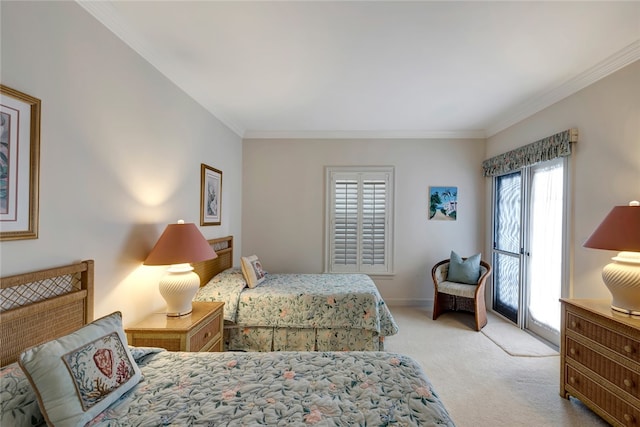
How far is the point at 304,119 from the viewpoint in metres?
3.79

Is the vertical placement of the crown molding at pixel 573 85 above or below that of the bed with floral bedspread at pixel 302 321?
above

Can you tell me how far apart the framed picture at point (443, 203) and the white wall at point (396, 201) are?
77 mm

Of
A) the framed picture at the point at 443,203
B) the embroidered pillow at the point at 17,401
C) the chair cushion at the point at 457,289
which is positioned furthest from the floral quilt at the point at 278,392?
the framed picture at the point at 443,203

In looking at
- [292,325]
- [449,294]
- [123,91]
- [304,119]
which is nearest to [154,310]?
[292,325]

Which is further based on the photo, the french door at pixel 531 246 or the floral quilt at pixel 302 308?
the french door at pixel 531 246

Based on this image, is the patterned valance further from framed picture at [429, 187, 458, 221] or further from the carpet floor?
the carpet floor

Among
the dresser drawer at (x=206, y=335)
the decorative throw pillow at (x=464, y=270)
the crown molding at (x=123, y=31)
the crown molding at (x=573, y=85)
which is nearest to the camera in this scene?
the crown molding at (x=123, y=31)

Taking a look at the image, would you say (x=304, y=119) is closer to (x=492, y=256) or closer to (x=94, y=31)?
(x=94, y=31)

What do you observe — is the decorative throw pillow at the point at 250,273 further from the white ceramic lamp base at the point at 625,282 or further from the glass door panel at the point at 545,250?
the glass door panel at the point at 545,250

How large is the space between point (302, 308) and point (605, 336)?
2246 millimetres

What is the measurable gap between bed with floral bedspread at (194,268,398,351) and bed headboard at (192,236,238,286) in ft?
0.73

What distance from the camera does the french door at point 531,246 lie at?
292 cm

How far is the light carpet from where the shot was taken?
9.40ft

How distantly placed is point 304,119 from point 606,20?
2.84 meters
